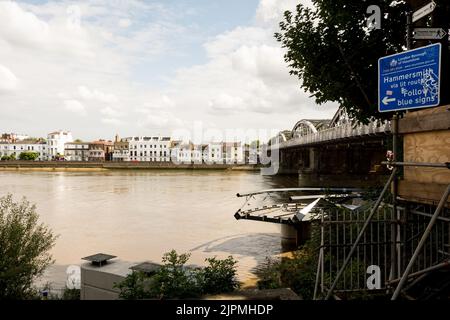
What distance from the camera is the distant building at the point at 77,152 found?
159 m

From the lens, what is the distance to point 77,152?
527 feet

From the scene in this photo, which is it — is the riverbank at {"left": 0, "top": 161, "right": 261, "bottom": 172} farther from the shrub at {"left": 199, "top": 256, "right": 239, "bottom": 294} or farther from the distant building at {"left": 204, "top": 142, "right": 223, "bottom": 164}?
the shrub at {"left": 199, "top": 256, "right": 239, "bottom": 294}

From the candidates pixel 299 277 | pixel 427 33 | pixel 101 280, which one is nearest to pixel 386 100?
pixel 427 33

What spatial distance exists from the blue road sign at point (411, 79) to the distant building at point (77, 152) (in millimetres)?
162242

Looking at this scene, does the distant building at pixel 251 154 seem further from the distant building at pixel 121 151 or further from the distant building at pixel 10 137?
the distant building at pixel 10 137

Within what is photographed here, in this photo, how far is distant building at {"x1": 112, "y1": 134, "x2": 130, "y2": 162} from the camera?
513 feet

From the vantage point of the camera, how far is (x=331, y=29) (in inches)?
490

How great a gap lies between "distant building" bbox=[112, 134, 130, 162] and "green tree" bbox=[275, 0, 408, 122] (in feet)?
487

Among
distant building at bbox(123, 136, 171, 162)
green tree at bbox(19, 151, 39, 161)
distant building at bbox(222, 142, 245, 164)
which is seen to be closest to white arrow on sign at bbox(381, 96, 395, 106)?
distant building at bbox(222, 142, 245, 164)

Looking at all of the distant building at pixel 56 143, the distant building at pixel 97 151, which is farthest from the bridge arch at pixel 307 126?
the distant building at pixel 56 143

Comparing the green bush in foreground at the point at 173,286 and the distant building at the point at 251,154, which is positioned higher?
the distant building at the point at 251,154

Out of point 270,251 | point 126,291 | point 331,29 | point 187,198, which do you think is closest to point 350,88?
point 331,29

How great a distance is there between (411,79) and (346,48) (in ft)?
22.4
